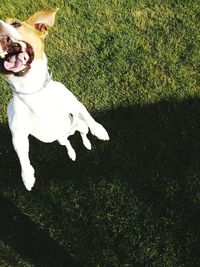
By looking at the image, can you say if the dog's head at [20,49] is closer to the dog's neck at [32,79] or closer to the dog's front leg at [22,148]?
the dog's neck at [32,79]

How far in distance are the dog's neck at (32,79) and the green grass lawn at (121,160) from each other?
1.60 m

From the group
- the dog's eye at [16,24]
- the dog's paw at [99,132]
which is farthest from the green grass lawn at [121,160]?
the dog's eye at [16,24]

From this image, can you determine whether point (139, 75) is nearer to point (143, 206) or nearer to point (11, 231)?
point (143, 206)

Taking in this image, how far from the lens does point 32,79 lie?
141 inches

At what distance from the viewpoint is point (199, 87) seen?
210 inches

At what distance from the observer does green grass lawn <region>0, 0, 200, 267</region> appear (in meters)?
4.70

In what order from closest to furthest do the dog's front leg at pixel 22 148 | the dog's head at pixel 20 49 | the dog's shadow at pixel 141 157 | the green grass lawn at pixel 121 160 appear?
the dog's head at pixel 20 49, the dog's front leg at pixel 22 148, the green grass lawn at pixel 121 160, the dog's shadow at pixel 141 157

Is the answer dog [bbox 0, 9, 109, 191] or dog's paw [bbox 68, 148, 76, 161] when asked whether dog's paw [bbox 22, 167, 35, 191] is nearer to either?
dog [bbox 0, 9, 109, 191]

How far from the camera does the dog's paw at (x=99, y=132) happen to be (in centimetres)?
459

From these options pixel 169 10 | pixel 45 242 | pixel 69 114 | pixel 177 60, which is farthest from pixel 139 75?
pixel 45 242

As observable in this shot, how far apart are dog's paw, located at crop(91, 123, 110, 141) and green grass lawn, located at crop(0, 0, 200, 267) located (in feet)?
1.14

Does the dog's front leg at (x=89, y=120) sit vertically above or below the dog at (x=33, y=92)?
below

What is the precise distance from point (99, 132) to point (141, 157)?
25.1 inches

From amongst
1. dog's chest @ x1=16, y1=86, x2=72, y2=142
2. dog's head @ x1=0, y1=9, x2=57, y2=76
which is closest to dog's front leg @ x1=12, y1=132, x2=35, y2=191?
dog's chest @ x1=16, y1=86, x2=72, y2=142
